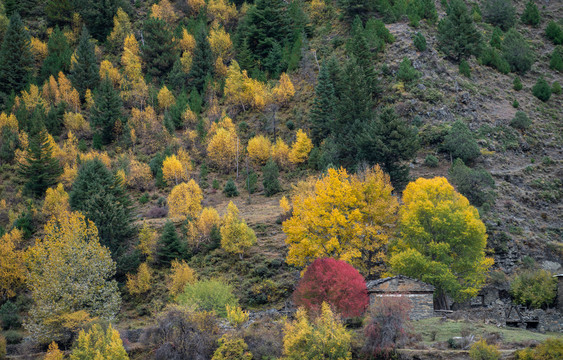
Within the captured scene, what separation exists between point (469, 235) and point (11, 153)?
6101 cm

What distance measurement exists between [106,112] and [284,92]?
80.6 ft

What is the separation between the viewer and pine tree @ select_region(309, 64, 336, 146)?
74.1 metres

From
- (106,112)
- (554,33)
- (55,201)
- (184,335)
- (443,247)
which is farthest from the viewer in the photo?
(554,33)

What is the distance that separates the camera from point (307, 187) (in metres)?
62.8

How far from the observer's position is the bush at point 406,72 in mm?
75062

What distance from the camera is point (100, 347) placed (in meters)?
42.0

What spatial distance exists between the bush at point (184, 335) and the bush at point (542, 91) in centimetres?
5383

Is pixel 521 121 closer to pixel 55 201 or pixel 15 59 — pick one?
pixel 55 201

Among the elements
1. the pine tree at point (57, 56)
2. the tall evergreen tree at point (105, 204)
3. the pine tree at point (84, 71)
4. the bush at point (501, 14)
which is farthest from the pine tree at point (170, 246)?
the bush at point (501, 14)

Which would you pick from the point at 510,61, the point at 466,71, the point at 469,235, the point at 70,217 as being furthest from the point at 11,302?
the point at 510,61

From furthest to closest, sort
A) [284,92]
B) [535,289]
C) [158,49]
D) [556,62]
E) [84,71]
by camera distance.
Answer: [158,49], [84,71], [556,62], [284,92], [535,289]

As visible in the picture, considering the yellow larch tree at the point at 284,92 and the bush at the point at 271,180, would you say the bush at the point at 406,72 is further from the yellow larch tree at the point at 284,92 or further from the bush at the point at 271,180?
the bush at the point at 271,180

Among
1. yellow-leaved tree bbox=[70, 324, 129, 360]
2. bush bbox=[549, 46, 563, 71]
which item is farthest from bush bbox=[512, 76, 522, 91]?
yellow-leaved tree bbox=[70, 324, 129, 360]

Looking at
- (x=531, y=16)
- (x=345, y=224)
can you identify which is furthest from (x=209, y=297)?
(x=531, y=16)
